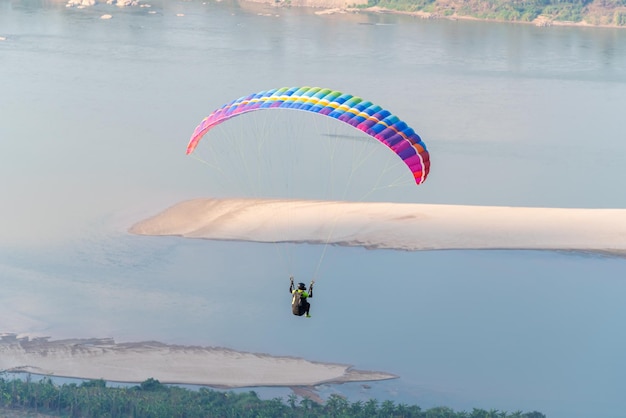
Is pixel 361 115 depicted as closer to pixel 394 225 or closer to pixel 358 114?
pixel 358 114

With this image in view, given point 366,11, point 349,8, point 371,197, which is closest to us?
point 371,197

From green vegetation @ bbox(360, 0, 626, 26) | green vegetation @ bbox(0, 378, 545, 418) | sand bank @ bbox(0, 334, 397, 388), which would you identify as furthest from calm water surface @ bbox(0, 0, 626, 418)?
green vegetation @ bbox(360, 0, 626, 26)

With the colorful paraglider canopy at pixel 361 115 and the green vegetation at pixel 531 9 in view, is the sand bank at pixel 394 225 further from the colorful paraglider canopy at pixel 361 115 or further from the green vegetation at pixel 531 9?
the green vegetation at pixel 531 9

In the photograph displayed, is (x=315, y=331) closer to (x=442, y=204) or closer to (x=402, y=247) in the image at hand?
(x=402, y=247)

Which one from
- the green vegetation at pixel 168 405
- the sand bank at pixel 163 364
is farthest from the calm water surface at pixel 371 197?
the green vegetation at pixel 168 405

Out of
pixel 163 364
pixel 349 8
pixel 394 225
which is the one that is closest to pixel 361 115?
pixel 163 364

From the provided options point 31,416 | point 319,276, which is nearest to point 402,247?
point 319,276

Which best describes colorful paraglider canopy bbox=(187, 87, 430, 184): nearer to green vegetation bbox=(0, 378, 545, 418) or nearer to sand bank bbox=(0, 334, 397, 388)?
green vegetation bbox=(0, 378, 545, 418)
